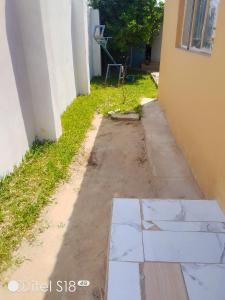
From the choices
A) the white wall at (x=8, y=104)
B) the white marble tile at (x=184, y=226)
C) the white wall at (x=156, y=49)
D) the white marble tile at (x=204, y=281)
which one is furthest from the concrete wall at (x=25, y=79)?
the white wall at (x=156, y=49)

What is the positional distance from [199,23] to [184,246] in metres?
3.42

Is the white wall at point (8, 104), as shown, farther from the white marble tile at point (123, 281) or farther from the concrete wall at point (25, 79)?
the white marble tile at point (123, 281)

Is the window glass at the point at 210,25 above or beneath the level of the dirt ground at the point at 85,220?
above

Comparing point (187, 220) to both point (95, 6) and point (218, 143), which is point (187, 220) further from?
point (95, 6)

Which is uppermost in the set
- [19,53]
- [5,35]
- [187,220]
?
[5,35]

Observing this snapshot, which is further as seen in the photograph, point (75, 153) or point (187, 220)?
point (75, 153)

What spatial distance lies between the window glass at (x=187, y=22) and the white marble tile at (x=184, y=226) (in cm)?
339

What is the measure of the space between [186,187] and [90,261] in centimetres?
162

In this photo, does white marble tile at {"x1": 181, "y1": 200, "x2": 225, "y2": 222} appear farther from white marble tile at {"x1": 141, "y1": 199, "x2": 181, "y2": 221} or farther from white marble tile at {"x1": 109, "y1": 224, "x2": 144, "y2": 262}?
white marble tile at {"x1": 109, "y1": 224, "x2": 144, "y2": 262}

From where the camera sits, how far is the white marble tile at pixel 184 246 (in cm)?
174

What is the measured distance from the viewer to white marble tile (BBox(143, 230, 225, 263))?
174 cm

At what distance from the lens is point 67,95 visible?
6602mm

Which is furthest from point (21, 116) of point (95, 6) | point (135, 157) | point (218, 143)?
point (95, 6)

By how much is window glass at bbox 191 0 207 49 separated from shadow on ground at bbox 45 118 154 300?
1.96m
